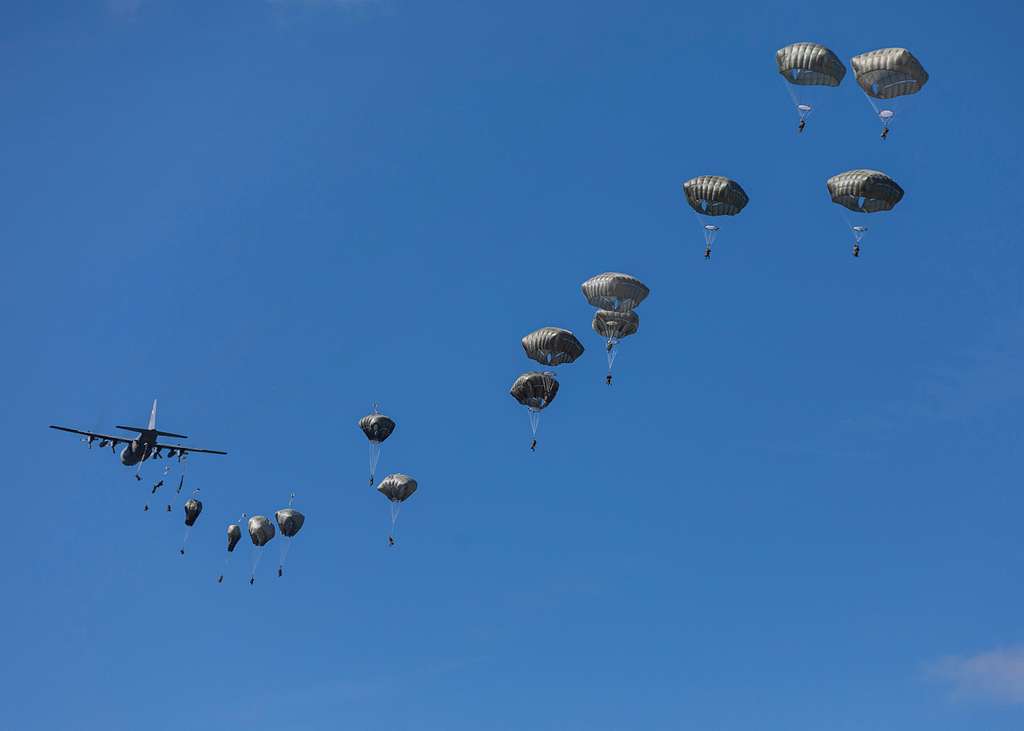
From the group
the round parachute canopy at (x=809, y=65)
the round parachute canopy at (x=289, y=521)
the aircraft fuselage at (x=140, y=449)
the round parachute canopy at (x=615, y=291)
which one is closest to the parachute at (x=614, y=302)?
the round parachute canopy at (x=615, y=291)

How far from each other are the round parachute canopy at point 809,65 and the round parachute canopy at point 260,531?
189 feet

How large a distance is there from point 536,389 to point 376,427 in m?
17.0

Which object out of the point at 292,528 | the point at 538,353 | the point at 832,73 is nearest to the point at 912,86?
the point at 832,73

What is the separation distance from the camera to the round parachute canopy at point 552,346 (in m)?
93.3

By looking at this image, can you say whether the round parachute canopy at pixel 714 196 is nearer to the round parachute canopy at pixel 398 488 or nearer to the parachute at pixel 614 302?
the parachute at pixel 614 302

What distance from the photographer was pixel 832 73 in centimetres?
8494

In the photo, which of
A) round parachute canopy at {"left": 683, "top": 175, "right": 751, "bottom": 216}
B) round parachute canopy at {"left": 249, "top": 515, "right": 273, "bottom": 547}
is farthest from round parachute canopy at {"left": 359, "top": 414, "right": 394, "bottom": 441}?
round parachute canopy at {"left": 683, "top": 175, "right": 751, "bottom": 216}

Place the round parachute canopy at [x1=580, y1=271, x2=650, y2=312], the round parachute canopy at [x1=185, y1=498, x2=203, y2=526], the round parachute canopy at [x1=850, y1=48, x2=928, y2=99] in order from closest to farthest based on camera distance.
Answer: the round parachute canopy at [x1=850, y1=48, x2=928, y2=99] → the round parachute canopy at [x1=580, y1=271, x2=650, y2=312] → the round parachute canopy at [x1=185, y1=498, x2=203, y2=526]

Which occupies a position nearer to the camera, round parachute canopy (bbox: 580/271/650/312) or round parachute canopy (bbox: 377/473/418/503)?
round parachute canopy (bbox: 580/271/650/312)

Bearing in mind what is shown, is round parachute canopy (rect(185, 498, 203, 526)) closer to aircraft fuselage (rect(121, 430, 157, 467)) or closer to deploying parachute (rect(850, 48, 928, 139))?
aircraft fuselage (rect(121, 430, 157, 467))

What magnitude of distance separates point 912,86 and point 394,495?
166 feet

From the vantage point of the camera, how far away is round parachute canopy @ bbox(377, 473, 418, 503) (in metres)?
108

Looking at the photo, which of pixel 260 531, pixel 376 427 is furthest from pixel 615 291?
pixel 260 531

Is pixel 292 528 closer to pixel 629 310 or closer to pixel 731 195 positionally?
pixel 629 310
